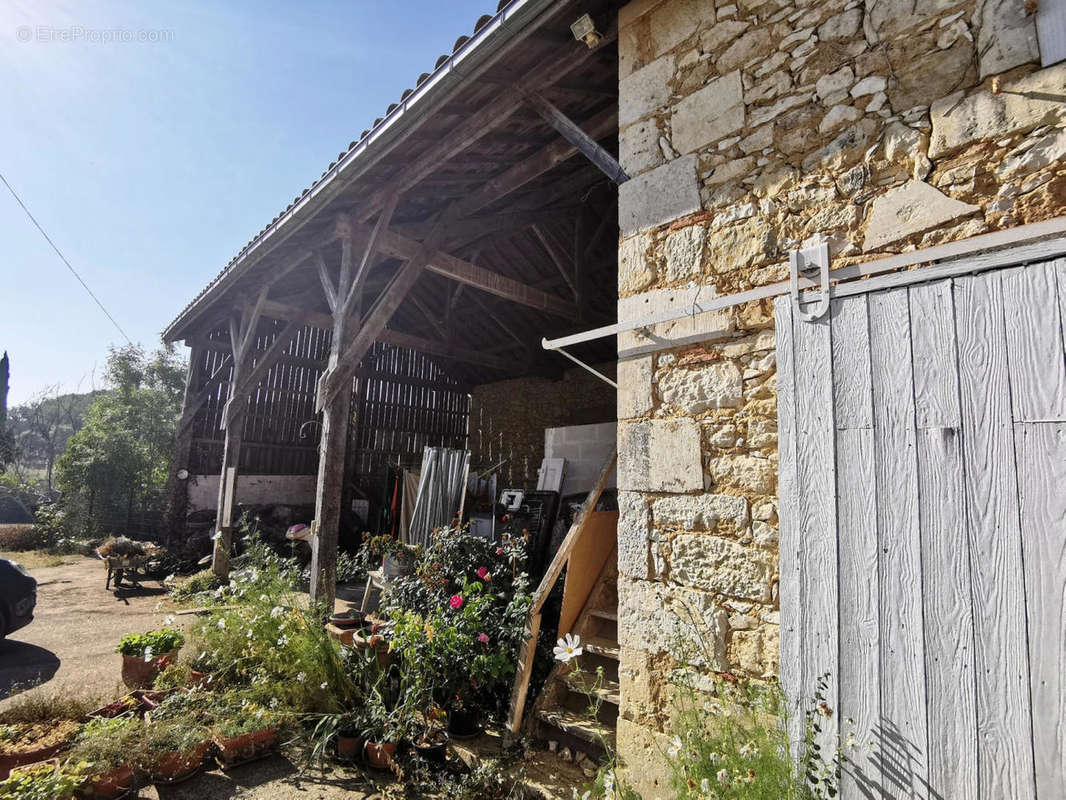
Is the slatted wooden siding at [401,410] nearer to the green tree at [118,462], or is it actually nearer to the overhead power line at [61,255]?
the green tree at [118,462]

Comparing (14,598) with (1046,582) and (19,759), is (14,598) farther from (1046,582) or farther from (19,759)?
(1046,582)

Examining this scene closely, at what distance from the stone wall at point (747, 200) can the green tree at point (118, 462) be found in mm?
10787

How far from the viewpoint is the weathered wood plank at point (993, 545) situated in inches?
48.6

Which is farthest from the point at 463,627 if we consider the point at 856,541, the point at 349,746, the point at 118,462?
the point at 118,462

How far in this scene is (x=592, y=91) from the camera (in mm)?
3178

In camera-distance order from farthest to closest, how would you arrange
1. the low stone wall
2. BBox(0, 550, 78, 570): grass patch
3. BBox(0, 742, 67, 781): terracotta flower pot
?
the low stone wall < BBox(0, 550, 78, 570): grass patch < BBox(0, 742, 67, 781): terracotta flower pot

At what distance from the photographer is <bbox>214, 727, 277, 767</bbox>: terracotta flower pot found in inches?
109

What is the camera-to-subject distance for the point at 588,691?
2.68 meters

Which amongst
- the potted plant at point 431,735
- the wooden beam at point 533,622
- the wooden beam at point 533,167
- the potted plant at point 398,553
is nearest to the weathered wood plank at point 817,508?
the wooden beam at point 533,622

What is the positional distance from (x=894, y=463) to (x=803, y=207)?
0.97 metres

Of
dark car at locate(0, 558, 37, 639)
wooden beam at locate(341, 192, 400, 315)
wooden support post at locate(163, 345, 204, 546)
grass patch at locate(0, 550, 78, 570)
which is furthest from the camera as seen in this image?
wooden support post at locate(163, 345, 204, 546)

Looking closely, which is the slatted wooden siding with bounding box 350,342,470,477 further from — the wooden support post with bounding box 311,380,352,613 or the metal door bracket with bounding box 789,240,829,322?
the metal door bracket with bounding box 789,240,829,322

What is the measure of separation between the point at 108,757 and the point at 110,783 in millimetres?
113

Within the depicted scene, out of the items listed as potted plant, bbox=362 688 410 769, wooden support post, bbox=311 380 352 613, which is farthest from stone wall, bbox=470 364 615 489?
potted plant, bbox=362 688 410 769
